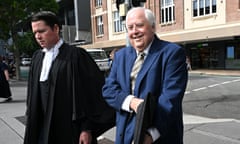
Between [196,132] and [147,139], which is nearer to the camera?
[147,139]

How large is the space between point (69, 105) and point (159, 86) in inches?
38.1

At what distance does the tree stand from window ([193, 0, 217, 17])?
36.7 feet

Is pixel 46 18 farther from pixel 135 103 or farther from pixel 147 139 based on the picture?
pixel 147 139

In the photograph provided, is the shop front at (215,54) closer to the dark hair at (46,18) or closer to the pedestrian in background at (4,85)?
the pedestrian in background at (4,85)

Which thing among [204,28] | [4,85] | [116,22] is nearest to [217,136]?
[4,85]

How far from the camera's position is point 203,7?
21125 millimetres

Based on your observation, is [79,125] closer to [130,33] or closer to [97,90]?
[97,90]

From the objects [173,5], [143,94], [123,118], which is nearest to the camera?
[143,94]

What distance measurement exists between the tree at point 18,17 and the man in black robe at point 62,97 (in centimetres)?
1530

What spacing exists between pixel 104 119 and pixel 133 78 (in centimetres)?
69

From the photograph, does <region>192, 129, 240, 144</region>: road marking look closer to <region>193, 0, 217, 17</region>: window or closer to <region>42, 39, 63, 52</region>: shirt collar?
<region>42, 39, 63, 52</region>: shirt collar

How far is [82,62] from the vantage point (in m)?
2.50

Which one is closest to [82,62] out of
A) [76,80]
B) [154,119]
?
[76,80]

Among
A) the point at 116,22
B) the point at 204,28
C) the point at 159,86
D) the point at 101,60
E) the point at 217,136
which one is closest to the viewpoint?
the point at 159,86
